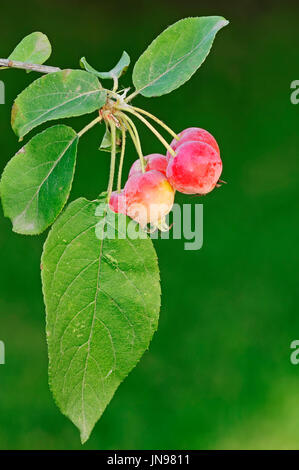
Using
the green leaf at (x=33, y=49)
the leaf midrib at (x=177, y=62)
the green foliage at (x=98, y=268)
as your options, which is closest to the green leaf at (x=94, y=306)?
the green foliage at (x=98, y=268)

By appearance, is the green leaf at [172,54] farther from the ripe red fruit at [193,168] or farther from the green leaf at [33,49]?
the green leaf at [33,49]

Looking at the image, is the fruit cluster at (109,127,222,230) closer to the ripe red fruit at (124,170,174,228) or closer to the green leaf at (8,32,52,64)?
the ripe red fruit at (124,170,174,228)

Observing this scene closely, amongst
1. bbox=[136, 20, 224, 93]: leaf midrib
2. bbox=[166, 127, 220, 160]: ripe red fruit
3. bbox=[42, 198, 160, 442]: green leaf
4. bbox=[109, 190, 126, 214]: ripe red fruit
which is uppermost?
bbox=[136, 20, 224, 93]: leaf midrib

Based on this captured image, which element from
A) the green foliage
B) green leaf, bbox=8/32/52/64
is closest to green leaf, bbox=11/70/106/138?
the green foliage

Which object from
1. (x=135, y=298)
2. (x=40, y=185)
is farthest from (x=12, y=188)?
(x=135, y=298)

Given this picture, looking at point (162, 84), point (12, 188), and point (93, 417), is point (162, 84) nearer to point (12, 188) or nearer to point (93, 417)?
point (12, 188)

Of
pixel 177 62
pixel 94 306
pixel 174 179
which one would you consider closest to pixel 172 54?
pixel 177 62
